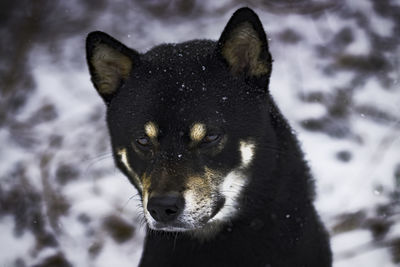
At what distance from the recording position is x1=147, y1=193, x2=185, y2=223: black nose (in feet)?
8.05

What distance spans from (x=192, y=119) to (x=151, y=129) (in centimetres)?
22

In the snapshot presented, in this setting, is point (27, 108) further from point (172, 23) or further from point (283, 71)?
point (283, 71)

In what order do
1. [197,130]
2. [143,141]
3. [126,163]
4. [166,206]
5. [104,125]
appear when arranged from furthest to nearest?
[104,125]
[126,163]
[143,141]
[197,130]
[166,206]

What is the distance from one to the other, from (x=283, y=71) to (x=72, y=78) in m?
2.27

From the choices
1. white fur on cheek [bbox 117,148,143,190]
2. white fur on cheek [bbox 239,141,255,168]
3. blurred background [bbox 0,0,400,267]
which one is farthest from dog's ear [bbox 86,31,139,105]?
blurred background [bbox 0,0,400,267]

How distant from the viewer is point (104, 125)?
523 cm

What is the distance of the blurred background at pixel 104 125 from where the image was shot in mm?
4551

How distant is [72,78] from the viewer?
5840mm

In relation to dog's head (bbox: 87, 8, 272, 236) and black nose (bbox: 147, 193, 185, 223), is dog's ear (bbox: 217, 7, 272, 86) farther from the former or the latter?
black nose (bbox: 147, 193, 185, 223)

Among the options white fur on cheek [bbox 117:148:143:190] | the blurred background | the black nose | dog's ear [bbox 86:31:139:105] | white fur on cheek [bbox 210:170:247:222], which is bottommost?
the black nose

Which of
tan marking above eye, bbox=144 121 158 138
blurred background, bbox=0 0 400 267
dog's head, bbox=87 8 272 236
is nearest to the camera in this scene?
dog's head, bbox=87 8 272 236

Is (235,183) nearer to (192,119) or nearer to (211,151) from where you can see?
(211,151)

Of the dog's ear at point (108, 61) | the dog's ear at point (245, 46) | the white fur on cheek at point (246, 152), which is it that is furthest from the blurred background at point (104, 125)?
the dog's ear at point (245, 46)

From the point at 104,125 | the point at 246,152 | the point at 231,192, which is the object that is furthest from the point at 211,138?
the point at 104,125
